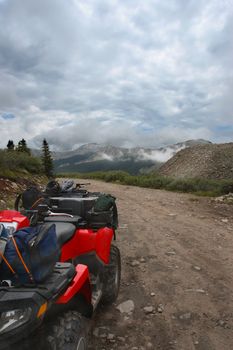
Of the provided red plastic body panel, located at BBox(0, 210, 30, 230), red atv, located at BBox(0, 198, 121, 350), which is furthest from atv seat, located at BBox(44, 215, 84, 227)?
red plastic body panel, located at BBox(0, 210, 30, 230)

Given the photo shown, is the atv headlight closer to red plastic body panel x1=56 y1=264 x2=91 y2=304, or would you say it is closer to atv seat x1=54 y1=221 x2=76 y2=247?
red plastic body panel x1=56 y1=264 x2=91 y2=304

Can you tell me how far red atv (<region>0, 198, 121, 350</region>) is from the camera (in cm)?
228

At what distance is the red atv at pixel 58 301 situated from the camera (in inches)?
89.9

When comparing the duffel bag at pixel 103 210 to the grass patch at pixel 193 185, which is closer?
the duffel bag at pixel 103 210

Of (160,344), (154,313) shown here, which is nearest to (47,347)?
(160,344)

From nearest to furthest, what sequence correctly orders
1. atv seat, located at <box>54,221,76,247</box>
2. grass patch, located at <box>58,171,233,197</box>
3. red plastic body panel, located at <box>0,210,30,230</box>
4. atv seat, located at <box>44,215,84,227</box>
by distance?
1. red plastic body panel, located at <box>0,210,30,230</box>
2. atv seat, located at <box>54,221,76,247</box>
3. atv seat, located at <box>44,215,84,227</box>
4. grass patch, located at <box>58,171,233,197</box>

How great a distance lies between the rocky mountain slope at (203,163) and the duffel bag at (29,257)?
2183cm

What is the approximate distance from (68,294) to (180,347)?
6.11 feet

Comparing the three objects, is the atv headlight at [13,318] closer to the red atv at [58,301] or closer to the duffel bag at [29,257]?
the red atv at [58,301]

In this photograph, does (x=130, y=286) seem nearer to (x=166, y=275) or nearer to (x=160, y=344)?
(x=166, y=275)

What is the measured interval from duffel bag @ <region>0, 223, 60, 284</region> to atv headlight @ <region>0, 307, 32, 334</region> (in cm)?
29

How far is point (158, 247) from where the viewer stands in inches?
294

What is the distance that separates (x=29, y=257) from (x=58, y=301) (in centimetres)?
39

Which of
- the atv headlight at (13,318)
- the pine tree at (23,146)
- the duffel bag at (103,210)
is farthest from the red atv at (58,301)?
the pine tree at (23,146)
